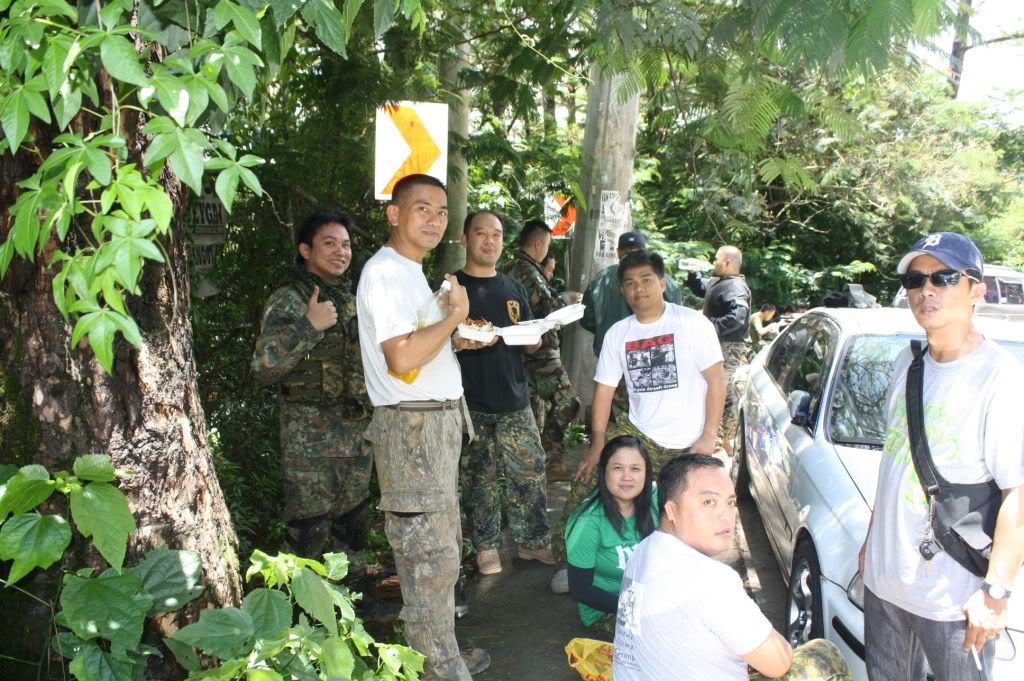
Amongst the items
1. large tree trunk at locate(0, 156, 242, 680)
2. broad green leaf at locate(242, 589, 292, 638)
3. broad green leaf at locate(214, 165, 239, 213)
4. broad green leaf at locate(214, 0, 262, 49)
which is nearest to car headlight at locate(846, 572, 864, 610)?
broad green leaf at locate(242, 589, 292, 638)

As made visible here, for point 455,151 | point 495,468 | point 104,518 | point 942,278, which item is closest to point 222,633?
point 104,518

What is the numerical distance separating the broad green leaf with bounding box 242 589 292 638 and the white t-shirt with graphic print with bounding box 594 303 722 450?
2431mm

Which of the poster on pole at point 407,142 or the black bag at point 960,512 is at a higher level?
the poster on pole at point 407,142

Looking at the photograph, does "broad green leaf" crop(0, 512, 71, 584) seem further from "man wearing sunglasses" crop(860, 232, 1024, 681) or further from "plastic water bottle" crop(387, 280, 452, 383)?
"man wearing sunglasses" crop(860, 232, 1024, 681)

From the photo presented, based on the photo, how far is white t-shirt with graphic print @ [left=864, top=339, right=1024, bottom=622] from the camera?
8.38 ft

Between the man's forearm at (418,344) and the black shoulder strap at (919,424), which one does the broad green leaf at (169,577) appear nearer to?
the man's forearm at (418,344)

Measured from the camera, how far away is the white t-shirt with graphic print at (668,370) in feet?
14.8

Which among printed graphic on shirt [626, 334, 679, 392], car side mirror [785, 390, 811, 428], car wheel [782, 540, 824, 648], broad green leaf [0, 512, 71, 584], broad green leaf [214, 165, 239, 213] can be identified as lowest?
car wheel [782, 540, 824, 648]

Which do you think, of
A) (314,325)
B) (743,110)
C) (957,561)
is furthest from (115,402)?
(743,110)

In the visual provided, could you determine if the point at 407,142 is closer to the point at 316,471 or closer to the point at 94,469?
the point at 316,471

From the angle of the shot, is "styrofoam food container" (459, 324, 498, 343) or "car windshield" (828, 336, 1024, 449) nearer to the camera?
"styrofoam food container" (459, 324, 498, 343)

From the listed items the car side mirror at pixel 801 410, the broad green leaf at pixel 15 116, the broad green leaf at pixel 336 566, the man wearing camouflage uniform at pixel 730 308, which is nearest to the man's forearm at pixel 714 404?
the car side mirror at pixel 801 410

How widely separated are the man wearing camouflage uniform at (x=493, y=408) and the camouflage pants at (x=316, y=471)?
764 mm

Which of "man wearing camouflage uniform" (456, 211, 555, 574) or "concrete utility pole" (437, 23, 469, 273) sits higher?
"concrete utility pole" (437, 23, 469, 273)
